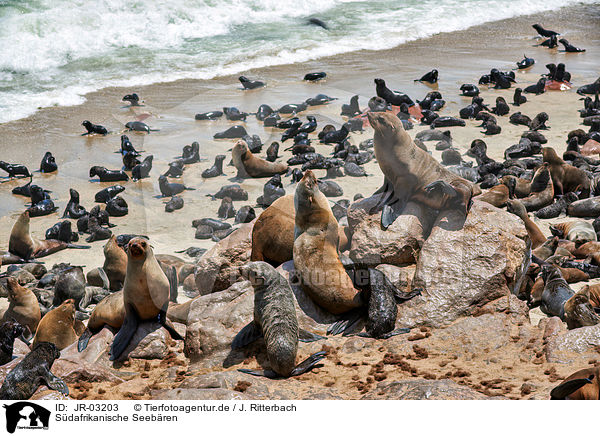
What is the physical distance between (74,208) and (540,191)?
6.92m

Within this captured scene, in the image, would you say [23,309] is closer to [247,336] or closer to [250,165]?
[247,336]

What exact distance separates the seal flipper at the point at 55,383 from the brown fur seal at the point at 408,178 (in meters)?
3.03

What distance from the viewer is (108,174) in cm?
1107

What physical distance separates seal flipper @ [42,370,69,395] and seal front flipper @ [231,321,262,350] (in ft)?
4.29

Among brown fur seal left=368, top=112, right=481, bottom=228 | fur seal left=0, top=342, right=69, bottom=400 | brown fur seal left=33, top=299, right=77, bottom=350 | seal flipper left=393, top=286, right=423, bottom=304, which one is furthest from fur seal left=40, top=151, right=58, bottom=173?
seal flipper left=393, top=286, right=423, bottom=304

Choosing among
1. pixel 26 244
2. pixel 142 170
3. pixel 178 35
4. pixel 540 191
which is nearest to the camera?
pixel 26 244

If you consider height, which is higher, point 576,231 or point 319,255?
point 319,255

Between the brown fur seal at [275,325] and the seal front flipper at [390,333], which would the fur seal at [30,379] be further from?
the seal front flipper at [390,333]

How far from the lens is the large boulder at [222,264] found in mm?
6543

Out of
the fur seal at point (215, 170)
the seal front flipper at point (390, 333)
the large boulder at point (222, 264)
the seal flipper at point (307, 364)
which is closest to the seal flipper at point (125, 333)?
the large boulder at point (222, 264)

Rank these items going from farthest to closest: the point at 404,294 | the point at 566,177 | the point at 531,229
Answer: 1. the point at 566,177
2. the point at 531,229
3. the point at 404,294
